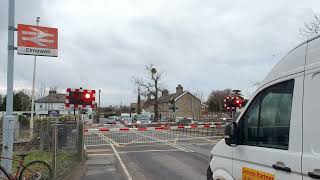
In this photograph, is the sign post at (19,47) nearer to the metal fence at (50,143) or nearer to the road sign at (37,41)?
the road sign at (37,41)

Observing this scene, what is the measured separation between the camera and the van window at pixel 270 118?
14.9ft

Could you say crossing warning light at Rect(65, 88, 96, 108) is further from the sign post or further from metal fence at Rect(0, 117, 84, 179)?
the sign post

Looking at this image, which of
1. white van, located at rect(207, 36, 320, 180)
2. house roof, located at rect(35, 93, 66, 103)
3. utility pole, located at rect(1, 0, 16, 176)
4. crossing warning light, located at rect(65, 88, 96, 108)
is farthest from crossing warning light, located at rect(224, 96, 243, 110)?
house roof, located at rect(35, 93, 66, 103)

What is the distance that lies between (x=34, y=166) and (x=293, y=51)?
7542 mm

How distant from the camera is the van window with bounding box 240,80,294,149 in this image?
14.9 ft

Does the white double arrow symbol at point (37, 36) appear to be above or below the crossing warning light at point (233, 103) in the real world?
above

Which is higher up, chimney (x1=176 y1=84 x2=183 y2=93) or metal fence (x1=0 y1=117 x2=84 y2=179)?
chimney (x1=176 y1=84 x2=183 y2=93)

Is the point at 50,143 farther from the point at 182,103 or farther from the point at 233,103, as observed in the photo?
the point at 182,103

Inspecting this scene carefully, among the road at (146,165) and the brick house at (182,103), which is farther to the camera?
the brick house at (182,103)

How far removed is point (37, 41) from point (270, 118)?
686 centimetres

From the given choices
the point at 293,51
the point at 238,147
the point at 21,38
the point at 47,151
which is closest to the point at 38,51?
the point at 21,38

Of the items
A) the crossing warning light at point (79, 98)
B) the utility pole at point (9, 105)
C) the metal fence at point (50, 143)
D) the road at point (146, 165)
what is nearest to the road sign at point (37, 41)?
the utility pole at point (9, 105)

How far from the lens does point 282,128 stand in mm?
4578

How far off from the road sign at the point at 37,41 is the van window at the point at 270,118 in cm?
624
